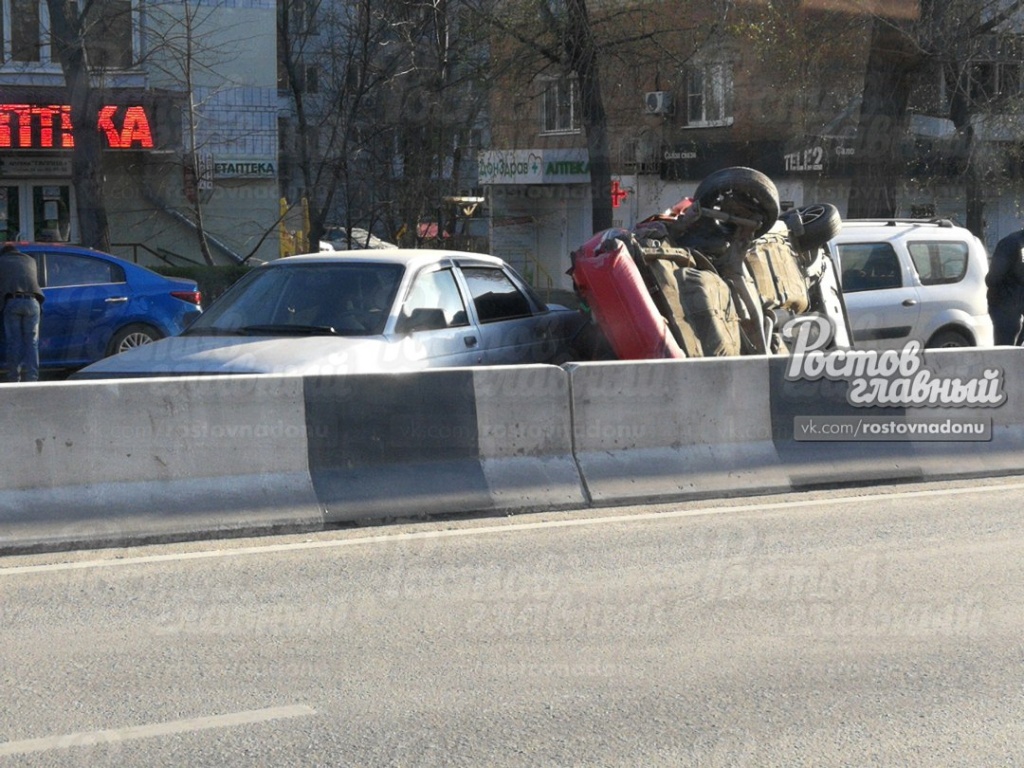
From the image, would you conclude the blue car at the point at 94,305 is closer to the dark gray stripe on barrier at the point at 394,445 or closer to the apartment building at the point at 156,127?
the dark gray stripe on barrier at the point at 394,445

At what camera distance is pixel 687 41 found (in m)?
23.7

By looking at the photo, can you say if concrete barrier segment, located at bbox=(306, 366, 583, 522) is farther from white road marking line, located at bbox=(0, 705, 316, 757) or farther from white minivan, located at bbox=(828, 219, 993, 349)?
white minivan, located at bbox=(828, 219, 993, 349)

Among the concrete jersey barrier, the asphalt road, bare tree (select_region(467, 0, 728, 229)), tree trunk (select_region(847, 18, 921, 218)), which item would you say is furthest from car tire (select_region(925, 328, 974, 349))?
bare tree (select_region(467, 0, 728, 229))

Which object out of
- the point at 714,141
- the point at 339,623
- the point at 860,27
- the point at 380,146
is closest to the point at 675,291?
the point at 339,623

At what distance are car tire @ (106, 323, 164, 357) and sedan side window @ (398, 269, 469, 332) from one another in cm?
698

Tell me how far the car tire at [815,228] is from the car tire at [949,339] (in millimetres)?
2055

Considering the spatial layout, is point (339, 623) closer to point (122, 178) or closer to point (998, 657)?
point (998, 657)

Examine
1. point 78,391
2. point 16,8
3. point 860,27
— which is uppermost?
point 16,8

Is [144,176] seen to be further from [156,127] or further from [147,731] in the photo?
[147,731]

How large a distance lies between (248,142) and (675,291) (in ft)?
64.6

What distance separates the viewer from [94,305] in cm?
1580

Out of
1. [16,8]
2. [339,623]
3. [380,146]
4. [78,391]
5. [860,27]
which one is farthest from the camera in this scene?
[380,146]

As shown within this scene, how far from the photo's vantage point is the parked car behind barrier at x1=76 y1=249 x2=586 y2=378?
8805 millimetres

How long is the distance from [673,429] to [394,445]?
2.00 meters
